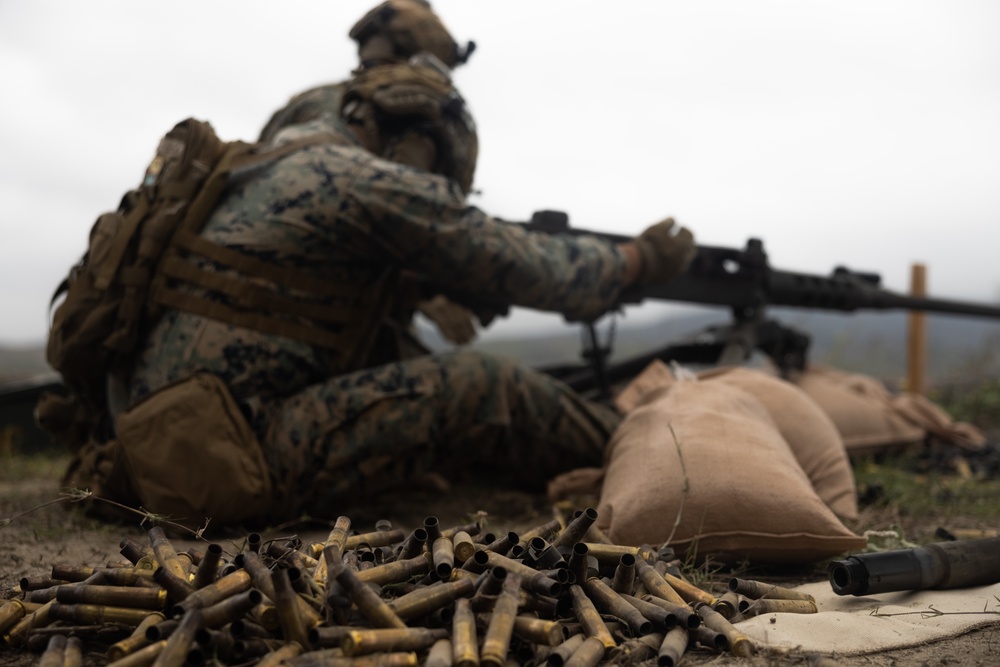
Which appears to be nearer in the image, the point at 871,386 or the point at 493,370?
the point at 493,370

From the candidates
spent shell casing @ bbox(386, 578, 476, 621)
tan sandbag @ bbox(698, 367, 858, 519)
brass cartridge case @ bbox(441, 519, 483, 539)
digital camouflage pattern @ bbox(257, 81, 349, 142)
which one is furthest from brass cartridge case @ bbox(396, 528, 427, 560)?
digital camouflage pattern @ bbox(257, 81, 349, 142)

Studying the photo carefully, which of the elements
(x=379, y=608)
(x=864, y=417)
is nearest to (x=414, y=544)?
A: (x=379, y=608)

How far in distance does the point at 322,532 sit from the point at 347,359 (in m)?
0.68

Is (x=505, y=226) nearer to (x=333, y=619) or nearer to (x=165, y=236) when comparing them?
(x=165, y=236)

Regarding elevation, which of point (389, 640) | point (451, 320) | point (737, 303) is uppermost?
point (737, 303)

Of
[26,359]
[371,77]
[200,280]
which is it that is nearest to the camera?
[200,280]

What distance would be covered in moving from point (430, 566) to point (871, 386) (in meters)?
4.05

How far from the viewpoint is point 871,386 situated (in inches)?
205

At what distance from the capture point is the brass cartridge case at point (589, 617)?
1.72 metres

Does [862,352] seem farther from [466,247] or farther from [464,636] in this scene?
[464,636]

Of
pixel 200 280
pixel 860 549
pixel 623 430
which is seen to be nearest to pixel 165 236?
pixel 200 280

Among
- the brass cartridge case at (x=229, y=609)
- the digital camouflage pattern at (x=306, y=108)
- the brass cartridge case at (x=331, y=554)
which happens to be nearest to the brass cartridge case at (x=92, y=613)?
the brass cartridge case at (x=229, y=609)

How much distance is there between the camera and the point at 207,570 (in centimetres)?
175

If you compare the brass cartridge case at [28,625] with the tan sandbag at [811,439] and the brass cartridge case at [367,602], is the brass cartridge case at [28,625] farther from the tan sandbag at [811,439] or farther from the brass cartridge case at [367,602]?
the tan sandbag at [811,439]
